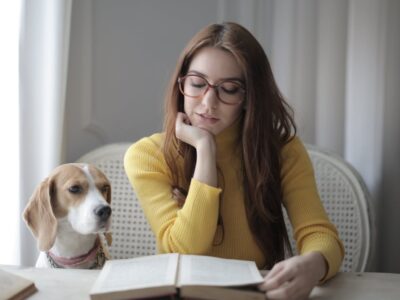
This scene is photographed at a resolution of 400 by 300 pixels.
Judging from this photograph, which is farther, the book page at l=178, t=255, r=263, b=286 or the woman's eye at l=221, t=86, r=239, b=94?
the woman's eye at l=221, t=86, r=239, b=94

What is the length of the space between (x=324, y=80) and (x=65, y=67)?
2.74ft

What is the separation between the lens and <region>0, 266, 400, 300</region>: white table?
2.89 feet

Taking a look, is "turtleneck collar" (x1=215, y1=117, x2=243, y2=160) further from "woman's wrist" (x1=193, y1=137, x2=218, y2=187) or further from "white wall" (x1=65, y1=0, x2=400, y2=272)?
"white wall" (x1=65, y1=0, x2=400, y2=272)

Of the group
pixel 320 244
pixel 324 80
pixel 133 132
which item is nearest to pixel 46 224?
pixel 320 244

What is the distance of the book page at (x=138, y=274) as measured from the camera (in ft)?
2.54

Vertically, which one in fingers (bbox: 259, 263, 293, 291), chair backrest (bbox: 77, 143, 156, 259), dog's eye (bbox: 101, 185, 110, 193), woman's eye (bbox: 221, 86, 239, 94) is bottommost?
chair backrest (bbox: 77, 143, 156, 259)

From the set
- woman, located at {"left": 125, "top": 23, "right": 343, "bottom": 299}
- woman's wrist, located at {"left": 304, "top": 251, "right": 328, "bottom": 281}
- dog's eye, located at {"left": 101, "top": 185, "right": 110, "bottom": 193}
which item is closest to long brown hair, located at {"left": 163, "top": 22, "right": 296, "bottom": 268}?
woman, located at {"left": 125, "top": 23, "right": 343, "bottom": 299}

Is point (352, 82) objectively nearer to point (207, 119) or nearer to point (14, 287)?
point (207, 119)

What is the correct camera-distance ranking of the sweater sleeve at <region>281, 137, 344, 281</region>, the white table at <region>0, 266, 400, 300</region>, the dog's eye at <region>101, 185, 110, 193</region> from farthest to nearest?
the dog's eye at <region>101, 185, 110, 193</region>, the sweater sleeve at <region>281, 137, 344, 281</region>, the white table at <region>0, 266, 400, 300</region>

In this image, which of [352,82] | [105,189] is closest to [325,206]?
[352,82]

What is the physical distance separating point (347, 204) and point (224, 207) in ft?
1.84

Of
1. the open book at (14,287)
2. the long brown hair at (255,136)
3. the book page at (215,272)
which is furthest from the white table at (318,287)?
the long brown hair at (255,136)

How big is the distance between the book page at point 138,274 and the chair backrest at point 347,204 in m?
0.81

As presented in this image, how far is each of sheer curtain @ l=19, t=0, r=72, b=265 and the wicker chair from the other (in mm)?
185
